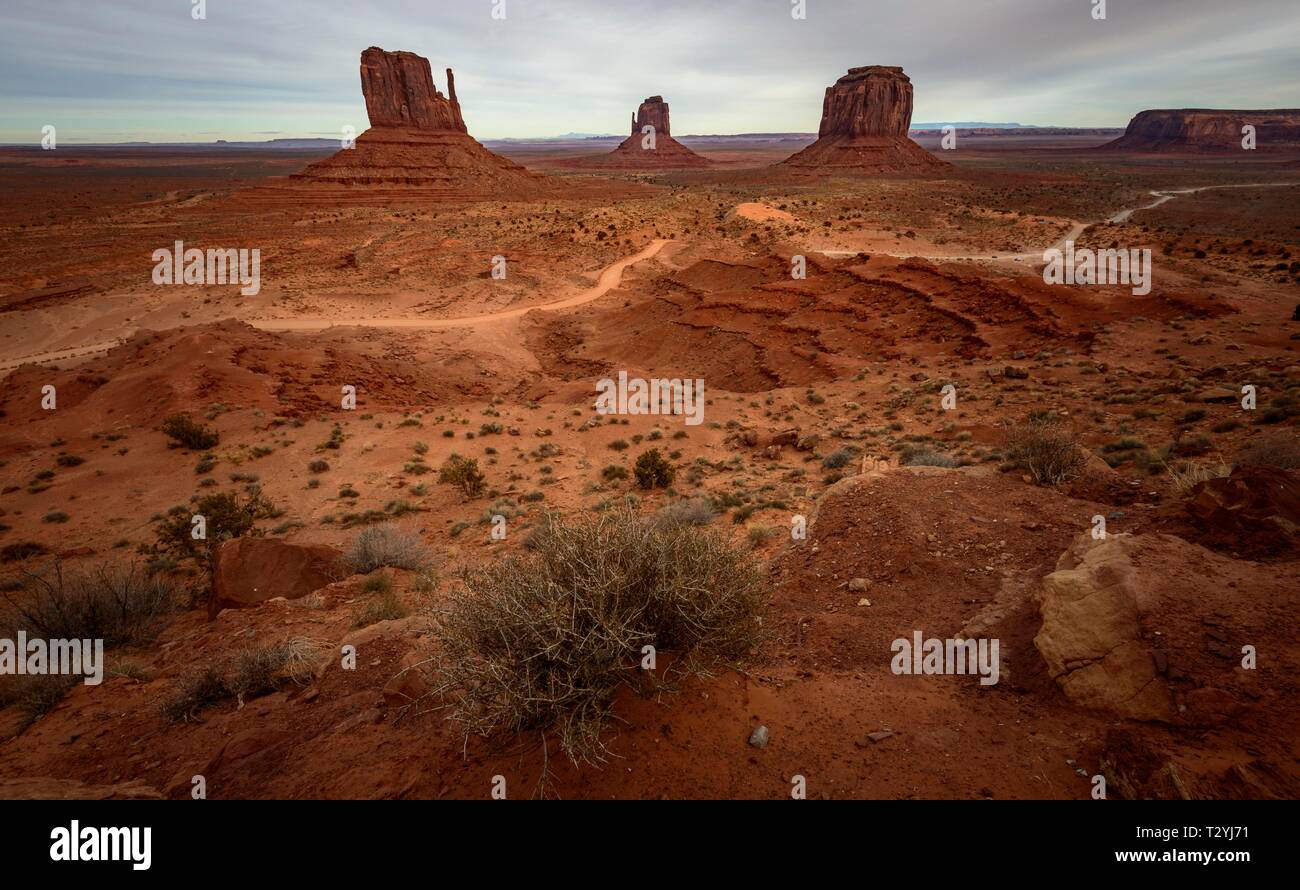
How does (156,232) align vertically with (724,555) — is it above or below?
above

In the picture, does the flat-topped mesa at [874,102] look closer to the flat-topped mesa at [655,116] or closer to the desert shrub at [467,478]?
the flat-topped mesa at [655,116]

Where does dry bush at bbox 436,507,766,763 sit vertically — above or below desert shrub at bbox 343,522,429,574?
above

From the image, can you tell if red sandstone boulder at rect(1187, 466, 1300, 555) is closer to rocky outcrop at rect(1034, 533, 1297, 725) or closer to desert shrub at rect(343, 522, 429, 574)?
rocky outcrop at rect(1034, 533, 1297, 725)

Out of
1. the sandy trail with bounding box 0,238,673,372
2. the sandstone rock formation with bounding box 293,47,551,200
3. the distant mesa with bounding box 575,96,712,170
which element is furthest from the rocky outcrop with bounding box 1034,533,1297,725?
the distant mesa with bounding box 575,96,712,170

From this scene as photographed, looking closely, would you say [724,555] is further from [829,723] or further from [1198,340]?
[1198,340]

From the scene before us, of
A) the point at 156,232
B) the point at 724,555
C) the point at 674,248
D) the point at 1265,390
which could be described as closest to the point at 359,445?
the point at 724,555
